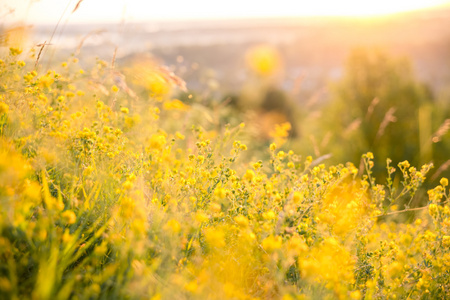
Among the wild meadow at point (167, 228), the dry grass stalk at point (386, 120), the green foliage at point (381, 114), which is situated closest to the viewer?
the wild meadow at point (167, 228)

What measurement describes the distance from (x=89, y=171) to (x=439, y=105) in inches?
236

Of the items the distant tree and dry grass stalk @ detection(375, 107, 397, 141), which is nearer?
dry grass stalk @ detection(375, 107, 397, 141)

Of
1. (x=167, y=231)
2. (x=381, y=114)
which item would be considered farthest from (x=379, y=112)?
(x=167, y=231)

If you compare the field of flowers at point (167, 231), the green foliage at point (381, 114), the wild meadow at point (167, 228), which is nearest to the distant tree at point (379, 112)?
the green foliage at point (381, 114)

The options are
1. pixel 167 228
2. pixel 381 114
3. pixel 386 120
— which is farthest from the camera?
pixel 381 114

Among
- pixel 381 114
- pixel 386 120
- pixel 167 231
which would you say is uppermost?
pixel 167 231

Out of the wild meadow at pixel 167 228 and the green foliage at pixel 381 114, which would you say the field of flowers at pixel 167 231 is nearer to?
the wild meadow at pixel 167 228

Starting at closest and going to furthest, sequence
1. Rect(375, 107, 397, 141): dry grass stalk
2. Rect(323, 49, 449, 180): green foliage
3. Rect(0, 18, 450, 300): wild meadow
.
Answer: Rect(0, 18, 450, 300): wild meadow < Rect(375, 107, 397, 141): dry grass stalk < Rect(323, 49, 449, 180): green foliage

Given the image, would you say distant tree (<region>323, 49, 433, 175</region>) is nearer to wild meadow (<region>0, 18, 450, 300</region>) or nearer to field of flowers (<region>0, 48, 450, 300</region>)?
wild meadow (<region>0, 18, 450, 300</region>)

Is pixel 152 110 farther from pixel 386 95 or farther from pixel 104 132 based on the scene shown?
pixel 386 95

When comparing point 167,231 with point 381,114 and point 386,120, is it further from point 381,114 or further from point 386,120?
point 381,114

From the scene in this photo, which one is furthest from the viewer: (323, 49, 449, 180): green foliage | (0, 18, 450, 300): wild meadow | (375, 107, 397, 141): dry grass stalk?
(323, 49, 449, 180): green foliage

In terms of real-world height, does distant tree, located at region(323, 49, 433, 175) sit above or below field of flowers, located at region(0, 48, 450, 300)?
below

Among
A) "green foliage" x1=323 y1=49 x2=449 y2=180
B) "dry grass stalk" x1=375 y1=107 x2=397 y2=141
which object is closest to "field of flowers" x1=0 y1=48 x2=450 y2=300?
"dry grass stalk" x1=375 y1=107 x2=397 y2=141
